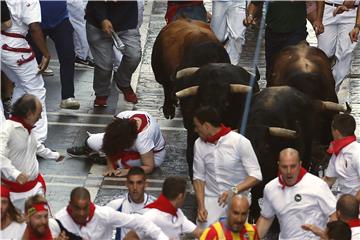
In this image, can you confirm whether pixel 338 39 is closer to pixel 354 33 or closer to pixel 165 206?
pixel 354 33

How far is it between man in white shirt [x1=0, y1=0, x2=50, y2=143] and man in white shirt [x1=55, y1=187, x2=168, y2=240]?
4.03 meters

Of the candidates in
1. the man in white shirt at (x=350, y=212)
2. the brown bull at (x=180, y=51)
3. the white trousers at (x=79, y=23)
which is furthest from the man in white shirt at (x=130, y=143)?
the white trousers at (x=79, y=23)

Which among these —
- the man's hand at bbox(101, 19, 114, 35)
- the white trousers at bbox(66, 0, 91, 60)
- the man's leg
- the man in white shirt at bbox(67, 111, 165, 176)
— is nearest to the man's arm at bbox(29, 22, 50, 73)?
the man in white shirt at bbox(67, 111, 165, 176)

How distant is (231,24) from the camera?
53.0ft

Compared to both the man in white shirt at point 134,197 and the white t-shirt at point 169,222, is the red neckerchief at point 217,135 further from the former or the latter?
the white t-shirt at point 169,222

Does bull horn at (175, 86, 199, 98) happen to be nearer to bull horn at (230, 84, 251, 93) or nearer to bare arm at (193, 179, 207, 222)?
bull horn at (230, 84, 251, 93)

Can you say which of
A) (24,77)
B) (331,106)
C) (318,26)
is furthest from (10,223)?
(318,26)

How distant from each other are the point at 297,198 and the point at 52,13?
5854 mm

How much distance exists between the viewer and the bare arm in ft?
34.1

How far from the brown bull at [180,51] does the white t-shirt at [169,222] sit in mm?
4734

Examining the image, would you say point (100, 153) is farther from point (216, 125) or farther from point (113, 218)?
point (113, 218)

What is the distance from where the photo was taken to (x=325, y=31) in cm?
1512

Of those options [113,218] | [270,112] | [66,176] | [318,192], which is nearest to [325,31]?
[270,112]

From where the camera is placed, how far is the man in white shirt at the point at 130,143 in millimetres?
12352
